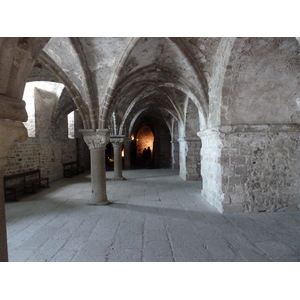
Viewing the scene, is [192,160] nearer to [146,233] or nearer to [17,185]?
[146,233]

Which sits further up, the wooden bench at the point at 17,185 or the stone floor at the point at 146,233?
the wooden bench at the point at 17,185

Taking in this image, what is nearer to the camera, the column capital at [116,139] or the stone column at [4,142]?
the stone column at [4,142]

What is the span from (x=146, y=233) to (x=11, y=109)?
9.31 ft

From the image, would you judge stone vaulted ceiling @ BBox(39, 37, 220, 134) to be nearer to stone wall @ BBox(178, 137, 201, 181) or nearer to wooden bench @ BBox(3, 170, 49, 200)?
wooden bench @ BBox(3, 170, 49, 200)

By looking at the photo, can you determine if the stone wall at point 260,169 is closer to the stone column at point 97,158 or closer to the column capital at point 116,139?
the stone column at point 97,158

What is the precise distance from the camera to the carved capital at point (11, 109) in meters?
1.57

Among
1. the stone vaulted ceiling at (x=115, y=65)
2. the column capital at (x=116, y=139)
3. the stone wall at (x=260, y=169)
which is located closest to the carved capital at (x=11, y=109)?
the stone vaulted ceiling at (x=115, y=65)

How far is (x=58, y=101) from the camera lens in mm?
9086

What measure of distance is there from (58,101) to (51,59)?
178 inches

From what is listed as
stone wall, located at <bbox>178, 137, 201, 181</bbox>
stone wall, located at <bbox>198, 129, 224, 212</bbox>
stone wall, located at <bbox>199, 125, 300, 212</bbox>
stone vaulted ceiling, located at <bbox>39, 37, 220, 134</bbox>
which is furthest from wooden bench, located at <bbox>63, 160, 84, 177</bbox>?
stone wall, located at <bbox>199, 125, 300, 212</bbox>

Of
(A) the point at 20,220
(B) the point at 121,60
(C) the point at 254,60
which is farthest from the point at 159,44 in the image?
(A) the point at 20,220

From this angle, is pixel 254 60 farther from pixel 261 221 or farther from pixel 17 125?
pixel 17 125

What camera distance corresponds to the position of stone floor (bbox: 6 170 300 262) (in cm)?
292

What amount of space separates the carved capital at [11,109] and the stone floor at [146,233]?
2021mm
